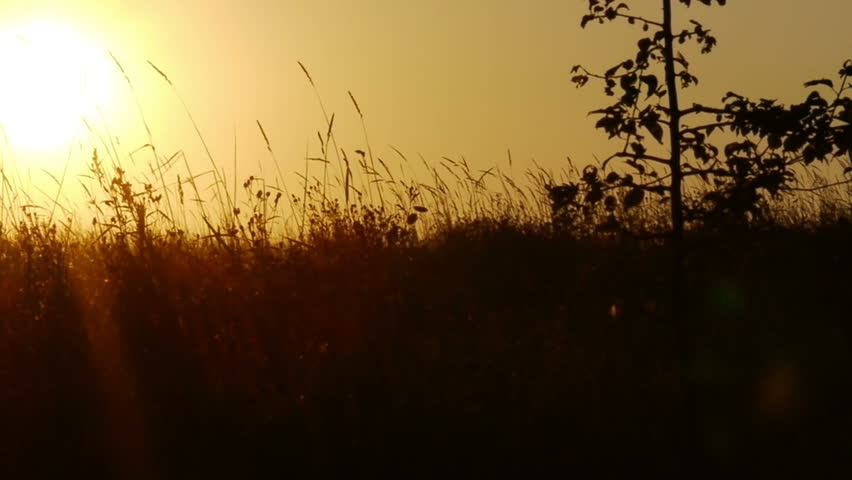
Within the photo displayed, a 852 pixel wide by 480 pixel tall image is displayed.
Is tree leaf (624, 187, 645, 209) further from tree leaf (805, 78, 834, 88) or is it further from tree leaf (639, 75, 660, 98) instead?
tree leaf (805, 78, 834, 88)

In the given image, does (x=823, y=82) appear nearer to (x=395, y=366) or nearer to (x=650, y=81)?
(x=650, y=81)

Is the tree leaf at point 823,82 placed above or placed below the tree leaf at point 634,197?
above

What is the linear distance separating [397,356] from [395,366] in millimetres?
108

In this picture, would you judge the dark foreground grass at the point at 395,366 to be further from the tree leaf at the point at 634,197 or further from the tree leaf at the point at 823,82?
the tree leaf at the point at 823,82

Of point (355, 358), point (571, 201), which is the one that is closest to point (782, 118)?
point (571, 201)

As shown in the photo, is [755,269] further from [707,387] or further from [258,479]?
[258,479]

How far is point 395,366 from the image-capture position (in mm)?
3484

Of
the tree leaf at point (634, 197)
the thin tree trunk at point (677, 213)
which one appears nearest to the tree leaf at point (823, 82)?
the thin tree trunk at point (677, 213)

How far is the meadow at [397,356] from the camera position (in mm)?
3107

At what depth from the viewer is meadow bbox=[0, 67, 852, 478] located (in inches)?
122

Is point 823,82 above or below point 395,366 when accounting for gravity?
above

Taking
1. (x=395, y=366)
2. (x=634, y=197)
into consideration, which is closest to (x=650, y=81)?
(x=634, y=197)

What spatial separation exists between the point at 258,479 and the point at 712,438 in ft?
4.52

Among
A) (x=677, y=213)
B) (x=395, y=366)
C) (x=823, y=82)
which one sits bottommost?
(x=395, y=366)
